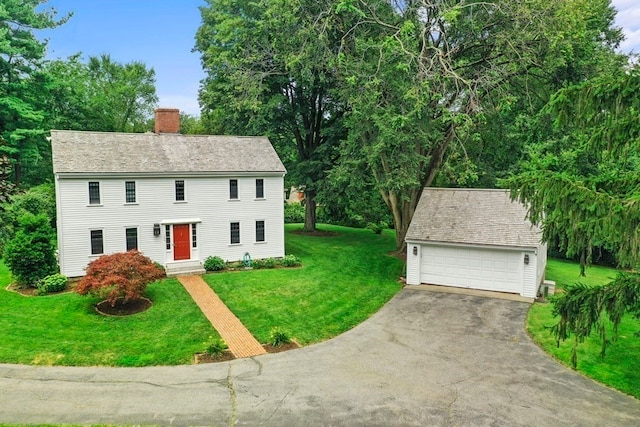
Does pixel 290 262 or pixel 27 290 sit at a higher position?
pixel 290 262

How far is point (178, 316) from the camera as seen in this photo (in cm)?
1584

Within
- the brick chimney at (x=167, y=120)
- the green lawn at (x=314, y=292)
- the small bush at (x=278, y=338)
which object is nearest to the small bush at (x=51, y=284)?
the green lawn at (x=314, y=292)

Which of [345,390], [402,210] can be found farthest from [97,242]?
[402,210]

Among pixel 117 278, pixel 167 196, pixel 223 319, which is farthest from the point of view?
pixel 167 196

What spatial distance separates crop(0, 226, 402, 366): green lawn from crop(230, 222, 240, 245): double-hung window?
2.48m

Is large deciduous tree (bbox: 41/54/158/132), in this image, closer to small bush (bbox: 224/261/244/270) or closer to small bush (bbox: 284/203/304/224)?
small bush (bbox: 284/203/304/224)

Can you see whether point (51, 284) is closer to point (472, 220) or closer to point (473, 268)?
point (473, 268)

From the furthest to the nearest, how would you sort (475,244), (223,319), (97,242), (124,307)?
(97,242) < (475,244) < (124,307) < (223,319)

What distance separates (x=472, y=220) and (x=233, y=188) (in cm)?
1216

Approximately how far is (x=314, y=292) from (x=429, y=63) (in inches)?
483

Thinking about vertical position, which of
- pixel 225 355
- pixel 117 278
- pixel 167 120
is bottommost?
pixel 225 355

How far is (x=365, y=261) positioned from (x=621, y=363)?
14.2 metres

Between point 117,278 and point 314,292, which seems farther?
point 314,292

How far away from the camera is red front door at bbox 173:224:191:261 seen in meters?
21.9
